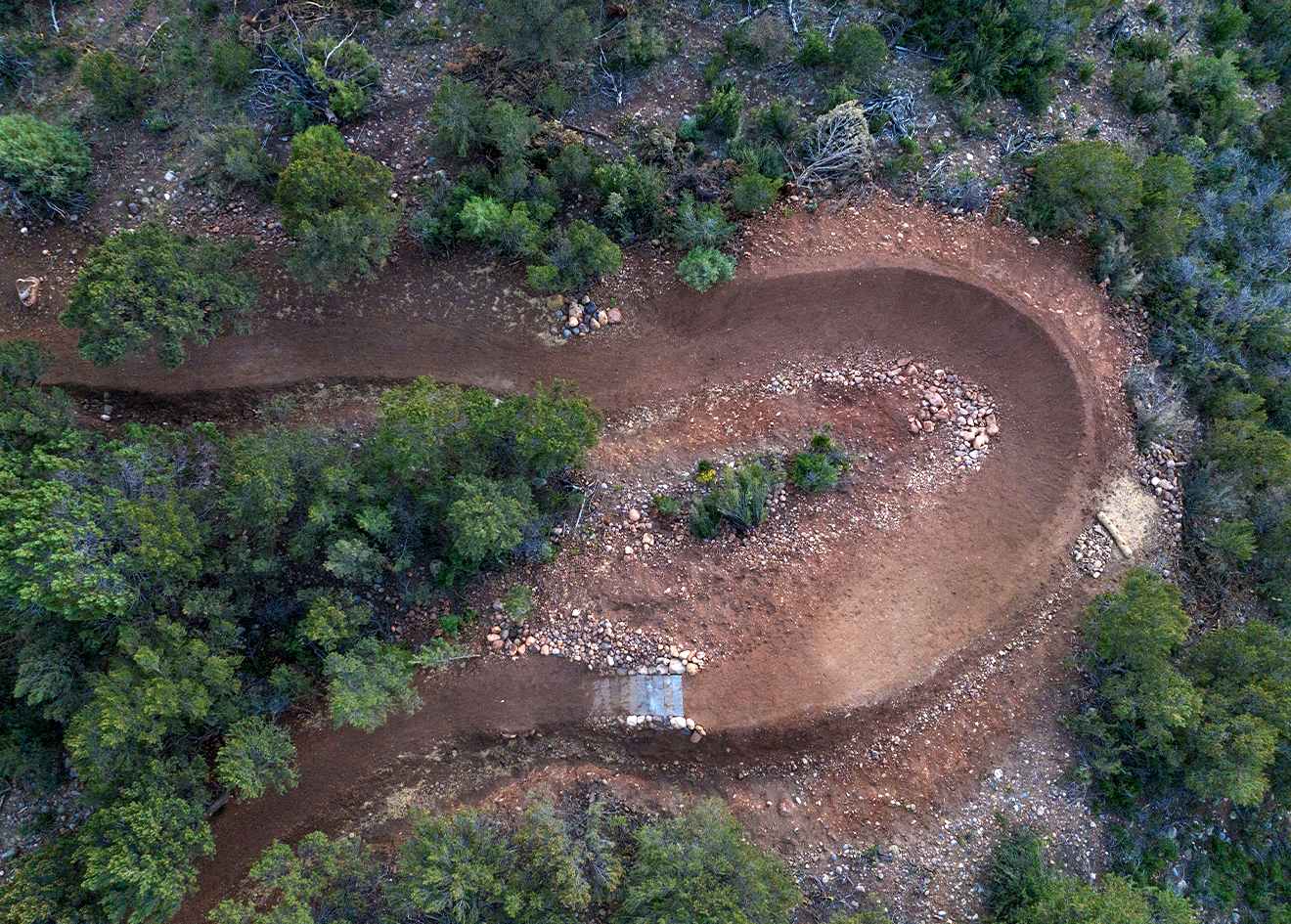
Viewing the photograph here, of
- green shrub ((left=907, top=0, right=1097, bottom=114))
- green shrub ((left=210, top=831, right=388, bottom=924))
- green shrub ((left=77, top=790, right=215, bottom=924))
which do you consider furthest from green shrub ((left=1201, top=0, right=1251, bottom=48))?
green shrub ((left=77, top=790, right=215, bottom=924))

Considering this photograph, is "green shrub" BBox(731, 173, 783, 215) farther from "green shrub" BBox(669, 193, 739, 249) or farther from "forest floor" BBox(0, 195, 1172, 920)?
"forest floor" BBox(0, 195, 1172, 920)

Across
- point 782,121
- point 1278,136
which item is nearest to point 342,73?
point 782,121

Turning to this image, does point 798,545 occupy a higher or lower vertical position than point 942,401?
lower

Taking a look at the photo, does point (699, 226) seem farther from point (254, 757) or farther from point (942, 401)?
point (254, 757)

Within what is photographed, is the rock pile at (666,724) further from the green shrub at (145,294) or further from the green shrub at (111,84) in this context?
the green shrub at (111,84)

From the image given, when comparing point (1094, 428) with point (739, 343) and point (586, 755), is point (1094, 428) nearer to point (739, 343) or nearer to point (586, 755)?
point (739, 343)
